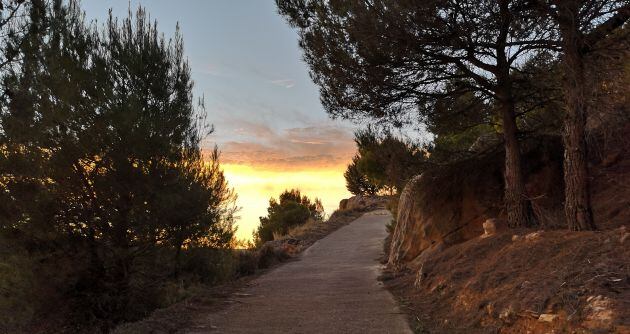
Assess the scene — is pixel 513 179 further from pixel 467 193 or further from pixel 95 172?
pixel 95 172

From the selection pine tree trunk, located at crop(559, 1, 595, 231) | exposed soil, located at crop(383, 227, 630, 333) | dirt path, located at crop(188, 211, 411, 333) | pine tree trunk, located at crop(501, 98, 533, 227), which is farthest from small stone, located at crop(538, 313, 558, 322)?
pine tree trunk, located at crop(501, 98, 533, 227)

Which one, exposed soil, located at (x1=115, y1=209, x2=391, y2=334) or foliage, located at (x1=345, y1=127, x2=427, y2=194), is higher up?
foliage, located at (x1=345, y1=127, x2=427, y2=194)

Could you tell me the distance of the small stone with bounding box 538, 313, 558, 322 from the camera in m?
5.52

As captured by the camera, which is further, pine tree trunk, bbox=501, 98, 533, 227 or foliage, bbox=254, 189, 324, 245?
foliage, bbox=254, 189, 324, 245

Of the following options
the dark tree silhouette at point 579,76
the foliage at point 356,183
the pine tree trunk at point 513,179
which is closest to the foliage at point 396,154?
the pine tree trunk at point 513,179

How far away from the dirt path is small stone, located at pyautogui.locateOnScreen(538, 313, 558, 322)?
7.72 feet

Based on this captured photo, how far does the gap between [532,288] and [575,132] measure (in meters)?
3.48

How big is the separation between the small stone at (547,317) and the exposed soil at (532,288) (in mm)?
11

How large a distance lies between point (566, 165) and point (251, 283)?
8187 millimetres

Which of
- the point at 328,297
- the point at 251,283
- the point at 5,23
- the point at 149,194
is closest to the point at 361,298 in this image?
the point at 328,297

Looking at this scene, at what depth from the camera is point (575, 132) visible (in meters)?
8.63

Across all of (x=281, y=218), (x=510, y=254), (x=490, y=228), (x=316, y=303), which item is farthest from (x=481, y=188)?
(x=281, y=218)

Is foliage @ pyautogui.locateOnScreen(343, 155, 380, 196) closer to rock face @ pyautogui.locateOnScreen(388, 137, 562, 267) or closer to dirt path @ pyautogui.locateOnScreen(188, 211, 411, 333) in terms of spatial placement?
dirt path @ pyautogui.locateOnScreen(188, 211, 411, 333)

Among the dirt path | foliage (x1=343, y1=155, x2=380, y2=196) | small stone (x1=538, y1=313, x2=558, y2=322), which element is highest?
foliage (x1=343, y1=155, x2=380, y2=196)
